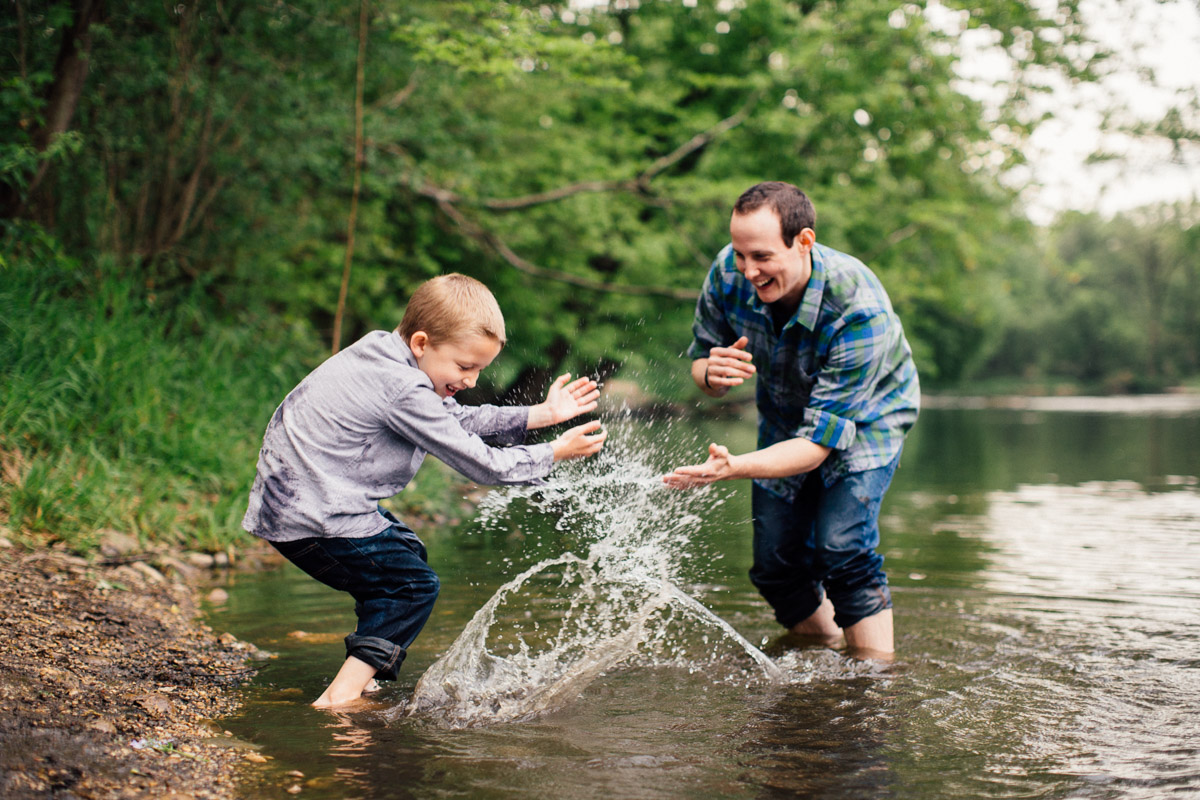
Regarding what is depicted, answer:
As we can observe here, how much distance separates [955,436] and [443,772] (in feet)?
69.9

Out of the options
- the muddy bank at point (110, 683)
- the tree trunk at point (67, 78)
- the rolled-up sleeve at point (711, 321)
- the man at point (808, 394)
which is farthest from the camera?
the tree trunk at point (67, 78)

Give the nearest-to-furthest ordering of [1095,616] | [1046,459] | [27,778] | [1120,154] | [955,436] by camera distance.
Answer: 1. [27,778]
2. [1095,616]
3. [1046,459]
4. [1120,154]
5. [955,436]

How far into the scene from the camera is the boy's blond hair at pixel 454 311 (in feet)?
11.6

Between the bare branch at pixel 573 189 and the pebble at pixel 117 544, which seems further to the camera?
the bare branch at pixel 573 189

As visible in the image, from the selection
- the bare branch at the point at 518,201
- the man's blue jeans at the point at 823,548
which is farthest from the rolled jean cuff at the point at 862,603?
the bare branch at the point at 518,201

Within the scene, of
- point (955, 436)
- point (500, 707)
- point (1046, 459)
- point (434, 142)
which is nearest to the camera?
point (500, 707)

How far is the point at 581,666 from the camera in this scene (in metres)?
4.02

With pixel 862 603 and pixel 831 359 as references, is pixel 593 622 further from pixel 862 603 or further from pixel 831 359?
pixel 831 359

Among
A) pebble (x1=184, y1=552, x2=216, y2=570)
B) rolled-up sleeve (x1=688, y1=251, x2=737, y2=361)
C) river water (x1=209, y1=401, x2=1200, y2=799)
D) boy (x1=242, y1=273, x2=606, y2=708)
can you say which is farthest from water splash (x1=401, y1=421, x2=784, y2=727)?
pebble (x1=184, y1=552, x2=216, y2=570)

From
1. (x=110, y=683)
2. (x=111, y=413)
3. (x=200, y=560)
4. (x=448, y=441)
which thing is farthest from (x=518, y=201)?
(x=110, y=683)

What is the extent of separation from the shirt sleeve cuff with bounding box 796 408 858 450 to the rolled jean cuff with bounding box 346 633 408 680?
1808 mm

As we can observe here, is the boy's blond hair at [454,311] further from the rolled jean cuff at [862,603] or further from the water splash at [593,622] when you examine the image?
the rolled jean cuff at [862,603]

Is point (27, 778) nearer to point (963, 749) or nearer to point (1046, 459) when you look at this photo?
point (963, 749)

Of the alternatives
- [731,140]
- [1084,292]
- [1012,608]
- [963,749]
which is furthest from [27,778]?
[1084,292]
